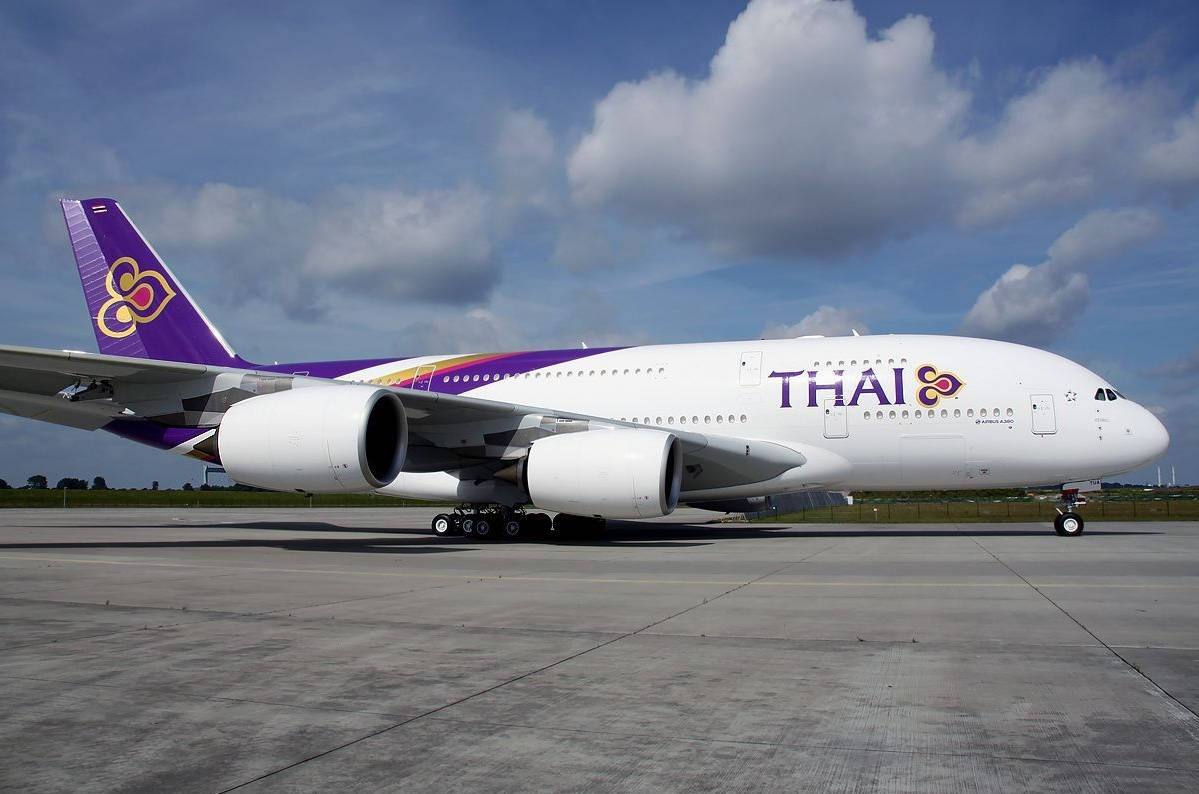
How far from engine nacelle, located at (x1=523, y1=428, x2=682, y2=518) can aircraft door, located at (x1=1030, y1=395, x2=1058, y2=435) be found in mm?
6993

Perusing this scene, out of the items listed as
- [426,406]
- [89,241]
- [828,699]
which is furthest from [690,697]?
[89,241]

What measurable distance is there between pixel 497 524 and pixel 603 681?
516 inches

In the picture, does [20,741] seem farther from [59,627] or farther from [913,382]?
[913,382]

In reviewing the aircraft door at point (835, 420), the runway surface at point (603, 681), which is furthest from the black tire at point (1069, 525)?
the runway surface at point (603, 681)

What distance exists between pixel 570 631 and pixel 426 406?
943 centimetres

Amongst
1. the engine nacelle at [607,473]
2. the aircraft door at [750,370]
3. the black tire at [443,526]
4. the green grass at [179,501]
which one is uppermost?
the aircraft door at [750,370]

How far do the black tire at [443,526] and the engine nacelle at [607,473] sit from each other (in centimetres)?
358

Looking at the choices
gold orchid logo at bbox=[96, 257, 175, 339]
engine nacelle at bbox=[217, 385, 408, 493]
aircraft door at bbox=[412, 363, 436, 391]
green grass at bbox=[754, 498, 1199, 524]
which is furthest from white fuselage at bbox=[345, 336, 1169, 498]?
gold orchid logo at bbox=[96, 257, 175, 339]

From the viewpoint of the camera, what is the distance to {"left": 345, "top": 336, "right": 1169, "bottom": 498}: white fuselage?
53.9 feet

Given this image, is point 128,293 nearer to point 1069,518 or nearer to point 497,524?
point 497,524

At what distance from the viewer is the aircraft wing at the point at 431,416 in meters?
14.1

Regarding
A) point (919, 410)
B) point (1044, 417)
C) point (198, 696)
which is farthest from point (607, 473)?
point (198, 696)

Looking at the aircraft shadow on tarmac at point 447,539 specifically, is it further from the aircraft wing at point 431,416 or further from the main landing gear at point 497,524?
the aircraft wing at point 431,416

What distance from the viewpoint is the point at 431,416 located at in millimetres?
16297
